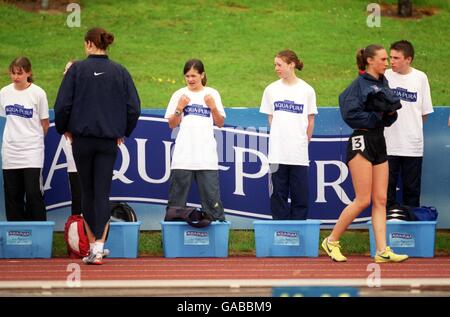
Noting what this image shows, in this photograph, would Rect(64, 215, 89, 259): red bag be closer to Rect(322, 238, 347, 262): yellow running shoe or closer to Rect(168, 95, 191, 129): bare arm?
Rect(168, 95, 191, 129): bare arm

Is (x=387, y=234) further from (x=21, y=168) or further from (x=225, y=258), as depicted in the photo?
(x=21, y=168)

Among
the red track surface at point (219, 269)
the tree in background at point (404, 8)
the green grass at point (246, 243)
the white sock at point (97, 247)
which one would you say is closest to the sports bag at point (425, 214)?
the red track surface at point (219, 269)

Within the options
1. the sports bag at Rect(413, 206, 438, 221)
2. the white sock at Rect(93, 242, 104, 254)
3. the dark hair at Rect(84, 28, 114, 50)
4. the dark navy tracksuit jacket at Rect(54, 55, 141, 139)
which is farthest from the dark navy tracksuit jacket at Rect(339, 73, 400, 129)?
the white sock at Rect(93, 242, 104, 254)

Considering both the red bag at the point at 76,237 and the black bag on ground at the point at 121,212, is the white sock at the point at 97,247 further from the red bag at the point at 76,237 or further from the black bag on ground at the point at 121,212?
the black bag on ground at the point at 121,212

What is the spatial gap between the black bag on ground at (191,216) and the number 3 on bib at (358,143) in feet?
5.67

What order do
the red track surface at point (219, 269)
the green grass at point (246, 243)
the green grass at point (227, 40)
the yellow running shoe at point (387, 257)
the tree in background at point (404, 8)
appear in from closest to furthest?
the red track surface at point (219, 269) < the yellow running shoe at point (387, 257) < the green grass at point (246, 243) < the green grass at point (227, 40) < the tree in background at point (404, 8)

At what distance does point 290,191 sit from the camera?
1241 cm

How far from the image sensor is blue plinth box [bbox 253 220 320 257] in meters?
12.2

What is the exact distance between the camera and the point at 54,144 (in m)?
13.0

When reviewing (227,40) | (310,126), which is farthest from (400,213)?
(227,40)

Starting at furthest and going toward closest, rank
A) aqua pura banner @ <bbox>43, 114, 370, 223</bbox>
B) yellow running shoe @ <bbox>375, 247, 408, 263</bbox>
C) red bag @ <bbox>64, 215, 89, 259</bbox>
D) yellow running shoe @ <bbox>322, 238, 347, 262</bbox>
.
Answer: aqua pura banner @ <bbox>43, 114, 370, 223</bbox>
red bag @ <bbox>64, 215, 89, 259</bbox>
yellow running shoe @ <bbox>322, 238, 347, 262</bbox>
yellow running shoe @ <bbox>375, 247, 408, 263</bbox>

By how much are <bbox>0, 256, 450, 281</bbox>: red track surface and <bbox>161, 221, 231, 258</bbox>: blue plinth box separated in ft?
0.47

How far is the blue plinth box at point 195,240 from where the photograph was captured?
480 inches

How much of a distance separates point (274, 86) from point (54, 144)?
246cm
